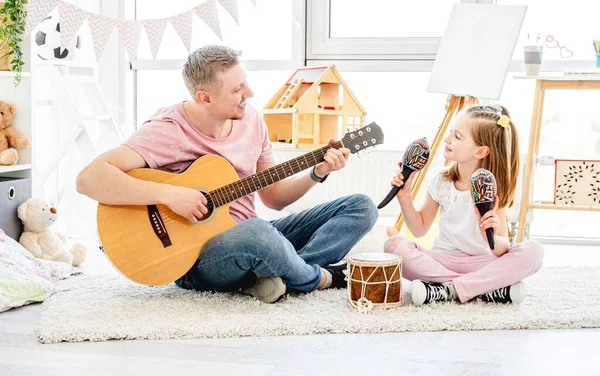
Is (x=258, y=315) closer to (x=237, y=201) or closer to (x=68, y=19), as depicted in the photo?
(x=237, y=201)

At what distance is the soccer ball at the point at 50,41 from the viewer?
3230 mm

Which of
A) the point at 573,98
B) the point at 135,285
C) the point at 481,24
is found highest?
the point at 481,24

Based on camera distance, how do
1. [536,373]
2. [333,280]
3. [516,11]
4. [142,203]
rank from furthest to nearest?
[516,11]
[333,280]
[142,203]
[536,373]

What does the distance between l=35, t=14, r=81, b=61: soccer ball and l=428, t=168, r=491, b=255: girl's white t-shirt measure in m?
1.76

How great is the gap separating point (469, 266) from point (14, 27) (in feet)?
6.13

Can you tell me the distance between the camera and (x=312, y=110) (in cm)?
340

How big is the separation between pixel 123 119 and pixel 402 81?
149 centimetres

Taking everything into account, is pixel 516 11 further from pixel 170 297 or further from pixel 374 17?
pixel 170 297

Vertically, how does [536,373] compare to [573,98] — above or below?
below

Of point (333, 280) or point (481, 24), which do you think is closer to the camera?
point (333, 280)

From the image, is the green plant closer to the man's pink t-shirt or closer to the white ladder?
the white ladder

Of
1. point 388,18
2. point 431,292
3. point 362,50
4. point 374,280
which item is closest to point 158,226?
point 374,280

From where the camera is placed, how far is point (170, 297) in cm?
224

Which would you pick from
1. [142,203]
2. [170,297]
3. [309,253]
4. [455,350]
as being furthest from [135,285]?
[455,350]
